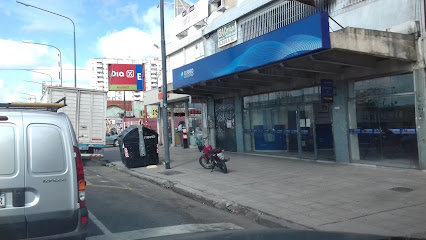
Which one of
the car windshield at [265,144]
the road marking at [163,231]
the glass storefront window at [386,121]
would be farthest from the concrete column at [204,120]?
the road marking at [163,231]

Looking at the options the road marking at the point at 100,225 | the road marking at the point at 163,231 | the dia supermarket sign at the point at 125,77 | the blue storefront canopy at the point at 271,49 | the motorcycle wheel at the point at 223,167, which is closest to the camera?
the road marking at the point at 163,231

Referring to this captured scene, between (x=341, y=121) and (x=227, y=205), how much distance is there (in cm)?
599

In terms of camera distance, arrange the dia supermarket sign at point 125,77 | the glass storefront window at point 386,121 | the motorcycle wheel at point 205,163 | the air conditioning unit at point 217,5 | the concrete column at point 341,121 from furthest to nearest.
Result: the dia supermarket sign at point 125,77 → the air conditioning unit at point 217,5 → the motorcycle wheel at point 205,163 → the concrete column at point 341,121 → the glass storefront window at point 386,121

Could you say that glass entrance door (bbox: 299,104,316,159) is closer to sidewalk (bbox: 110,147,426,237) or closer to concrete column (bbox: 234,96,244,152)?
sidewalk (bbox: 110,147,426,237)

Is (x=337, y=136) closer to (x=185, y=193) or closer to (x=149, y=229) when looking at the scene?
(x=185, y=193)

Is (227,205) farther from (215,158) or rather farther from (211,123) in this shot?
(211,123)

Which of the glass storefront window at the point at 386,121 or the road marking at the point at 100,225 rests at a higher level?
the glass storefront window at the point at 386,121

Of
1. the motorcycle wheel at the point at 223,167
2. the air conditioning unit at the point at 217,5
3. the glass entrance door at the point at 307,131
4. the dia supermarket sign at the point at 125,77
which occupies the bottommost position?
the motorcycle wheel at the point at 223,167

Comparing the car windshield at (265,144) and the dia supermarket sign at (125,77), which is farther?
the dia supermarket sign at (125,77)

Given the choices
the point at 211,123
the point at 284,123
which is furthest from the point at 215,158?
the point at 211,123

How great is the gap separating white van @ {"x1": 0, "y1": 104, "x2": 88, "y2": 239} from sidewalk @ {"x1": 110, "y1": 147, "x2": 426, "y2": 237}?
3.65 metres

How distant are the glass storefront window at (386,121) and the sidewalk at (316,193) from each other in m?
0.49

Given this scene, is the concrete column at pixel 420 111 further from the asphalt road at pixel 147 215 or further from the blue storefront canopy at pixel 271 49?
the asphalt road at pixel 147 215

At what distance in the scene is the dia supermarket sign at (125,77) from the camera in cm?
2545
